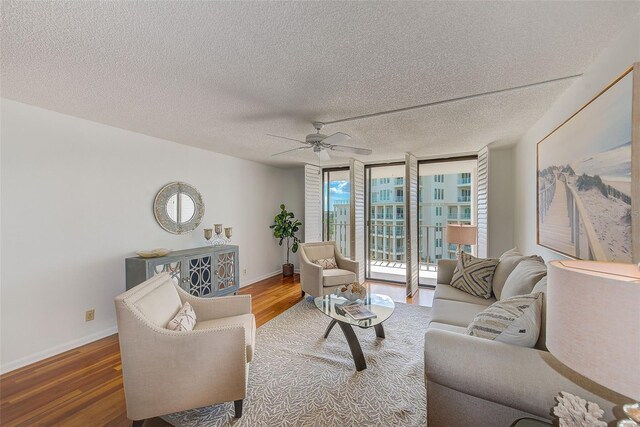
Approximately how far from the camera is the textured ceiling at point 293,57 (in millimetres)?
1166

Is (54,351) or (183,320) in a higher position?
(183,320)

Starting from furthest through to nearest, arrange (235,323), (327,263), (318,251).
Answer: (318,251)
(327,263)
(235,323)

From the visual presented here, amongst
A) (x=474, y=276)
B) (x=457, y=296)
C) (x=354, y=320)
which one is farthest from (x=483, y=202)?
(x=354, y=320)

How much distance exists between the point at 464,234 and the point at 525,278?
1878 mm

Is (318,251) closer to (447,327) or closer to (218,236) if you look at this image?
(218,236)

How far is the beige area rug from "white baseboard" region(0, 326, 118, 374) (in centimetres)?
167

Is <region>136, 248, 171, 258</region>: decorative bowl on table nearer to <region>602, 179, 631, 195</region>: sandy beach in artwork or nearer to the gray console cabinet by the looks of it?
the gray console cabinet

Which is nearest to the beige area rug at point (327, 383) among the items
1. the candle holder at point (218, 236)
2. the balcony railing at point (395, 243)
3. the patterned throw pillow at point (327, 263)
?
the patterned throw pillow at point (327, 263)

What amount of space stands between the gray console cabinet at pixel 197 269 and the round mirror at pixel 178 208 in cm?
38

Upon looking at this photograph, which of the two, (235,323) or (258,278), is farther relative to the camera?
(258,278)

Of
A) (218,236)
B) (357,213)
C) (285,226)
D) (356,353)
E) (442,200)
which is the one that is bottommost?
(356,353)

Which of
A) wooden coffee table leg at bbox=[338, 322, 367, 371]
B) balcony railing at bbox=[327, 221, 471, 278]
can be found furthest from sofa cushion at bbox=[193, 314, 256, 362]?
balcony railing at bbox=[327, 221, 471, 278]

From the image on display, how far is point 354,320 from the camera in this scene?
6.95 ft

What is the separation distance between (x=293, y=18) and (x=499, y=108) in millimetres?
2118
